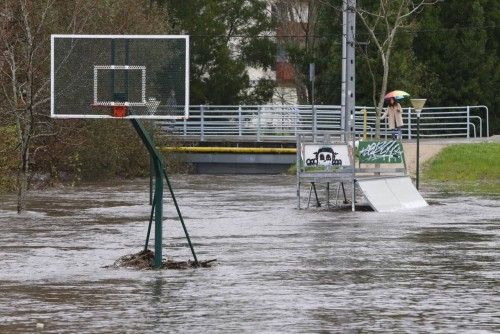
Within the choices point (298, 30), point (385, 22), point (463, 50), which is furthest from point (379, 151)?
point (298, 30)

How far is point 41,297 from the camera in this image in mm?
15906

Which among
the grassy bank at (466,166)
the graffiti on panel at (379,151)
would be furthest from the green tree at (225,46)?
the graffiti on panel at (379,151)

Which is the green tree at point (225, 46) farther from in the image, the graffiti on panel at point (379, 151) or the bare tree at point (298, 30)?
the graffiti on panel at point (379, 151)

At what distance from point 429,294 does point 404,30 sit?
42585mm

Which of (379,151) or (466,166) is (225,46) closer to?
(466,166)

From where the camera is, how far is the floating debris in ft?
61.4

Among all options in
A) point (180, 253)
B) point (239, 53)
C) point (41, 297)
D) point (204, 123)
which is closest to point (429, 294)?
point (41, 297)

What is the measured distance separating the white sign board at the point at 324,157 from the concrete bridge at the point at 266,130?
64.3 ft

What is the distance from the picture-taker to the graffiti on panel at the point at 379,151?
31.1 metres

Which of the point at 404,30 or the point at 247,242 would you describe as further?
the point at 404,30

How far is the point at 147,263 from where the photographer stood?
1881 cm

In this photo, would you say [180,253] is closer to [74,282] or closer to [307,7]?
[74,282]

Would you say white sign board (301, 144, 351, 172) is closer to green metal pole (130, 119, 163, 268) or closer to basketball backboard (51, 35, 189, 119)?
basketball backboard (51, 35, 189, 119)

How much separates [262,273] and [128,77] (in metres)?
2.88
